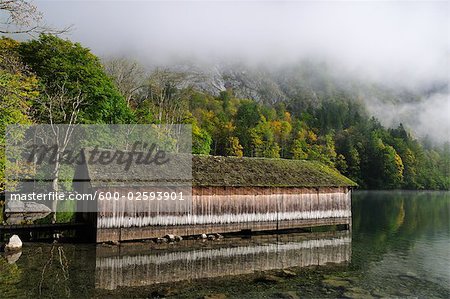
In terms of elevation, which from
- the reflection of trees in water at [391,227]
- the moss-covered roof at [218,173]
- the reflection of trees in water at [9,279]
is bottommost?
the reflection of trees in water at [391,227]

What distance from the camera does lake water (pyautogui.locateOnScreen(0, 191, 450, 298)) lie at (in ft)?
52.9

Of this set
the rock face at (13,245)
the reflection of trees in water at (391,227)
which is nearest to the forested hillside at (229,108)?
the rock face at (13,245)

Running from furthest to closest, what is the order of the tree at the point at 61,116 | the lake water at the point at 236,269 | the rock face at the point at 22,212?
the tree at the point at 61,116
the rock face at the point at 22,212
the lake water at the point at 236,269

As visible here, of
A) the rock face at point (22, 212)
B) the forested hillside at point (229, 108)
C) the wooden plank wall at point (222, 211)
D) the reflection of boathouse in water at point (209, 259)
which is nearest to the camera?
the reflection of boathouse in water at point (209, 259)

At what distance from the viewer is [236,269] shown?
19.8m

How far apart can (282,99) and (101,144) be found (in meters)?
129

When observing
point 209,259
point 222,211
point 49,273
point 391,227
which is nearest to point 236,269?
point 209,259

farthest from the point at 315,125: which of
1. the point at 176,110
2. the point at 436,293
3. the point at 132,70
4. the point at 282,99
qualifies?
the point at 436,293

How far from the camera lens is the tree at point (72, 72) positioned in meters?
37.8

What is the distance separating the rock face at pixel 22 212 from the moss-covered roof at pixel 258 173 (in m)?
14.5

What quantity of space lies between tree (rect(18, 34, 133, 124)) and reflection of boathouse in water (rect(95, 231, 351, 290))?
22.1 meters

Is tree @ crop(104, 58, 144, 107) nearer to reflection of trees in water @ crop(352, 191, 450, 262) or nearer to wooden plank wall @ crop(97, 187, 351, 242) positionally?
wooden plank wall @ crop(97, 187, 351, 242)

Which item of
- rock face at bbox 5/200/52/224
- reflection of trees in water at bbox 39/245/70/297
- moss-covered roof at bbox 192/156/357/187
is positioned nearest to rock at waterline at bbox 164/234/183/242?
moss-covered roof at bbox 192/156/357/187

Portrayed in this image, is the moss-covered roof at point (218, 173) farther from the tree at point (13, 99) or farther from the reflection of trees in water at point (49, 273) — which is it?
the tree at point (13, 99)
